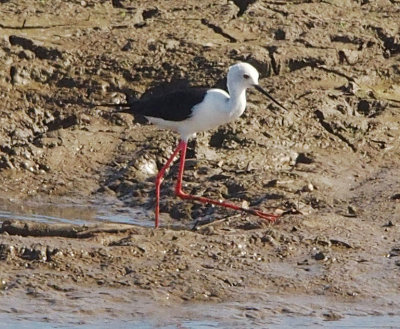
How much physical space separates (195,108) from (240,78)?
0.39 meters

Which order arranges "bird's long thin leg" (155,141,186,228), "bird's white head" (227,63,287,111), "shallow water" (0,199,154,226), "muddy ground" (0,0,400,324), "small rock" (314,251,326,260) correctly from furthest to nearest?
"bird's white head" (227,63,287,111), "shallow water" (0,199,154,226), "bird's long thin leg" (155,141,186,228), "small rock" (314,251,326,260), "muddy ground" (0,0,400,324)

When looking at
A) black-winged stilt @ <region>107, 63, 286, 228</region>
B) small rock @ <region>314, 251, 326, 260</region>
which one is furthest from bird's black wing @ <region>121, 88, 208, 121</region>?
small rock @ <region>314, 251, 326, 260</region>

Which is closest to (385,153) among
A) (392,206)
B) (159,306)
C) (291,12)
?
(392,206)

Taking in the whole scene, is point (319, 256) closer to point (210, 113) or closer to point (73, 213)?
point (210, 113)

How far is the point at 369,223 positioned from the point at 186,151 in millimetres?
1856

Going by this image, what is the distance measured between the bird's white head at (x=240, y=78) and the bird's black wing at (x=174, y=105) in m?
0.19

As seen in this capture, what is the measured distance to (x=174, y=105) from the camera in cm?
851

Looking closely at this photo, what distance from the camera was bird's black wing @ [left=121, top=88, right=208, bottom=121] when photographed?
8.48 meters

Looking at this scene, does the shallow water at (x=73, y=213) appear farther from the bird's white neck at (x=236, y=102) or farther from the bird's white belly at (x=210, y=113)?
the bird's white neck at (x=236, y=102)

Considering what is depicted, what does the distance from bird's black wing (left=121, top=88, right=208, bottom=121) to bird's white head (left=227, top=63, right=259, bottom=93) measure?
0.64 feet

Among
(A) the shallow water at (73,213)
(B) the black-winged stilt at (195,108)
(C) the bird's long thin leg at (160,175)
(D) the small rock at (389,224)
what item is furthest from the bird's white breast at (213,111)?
(D) the small rock at (389,224)

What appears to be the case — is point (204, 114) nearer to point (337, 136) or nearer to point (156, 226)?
point (156, 226)

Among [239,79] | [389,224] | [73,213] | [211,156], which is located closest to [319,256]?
[389,224]

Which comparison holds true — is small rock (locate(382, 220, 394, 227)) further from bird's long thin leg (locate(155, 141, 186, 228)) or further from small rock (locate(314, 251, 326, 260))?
bird's long thin leg (locate(155, 141, 186, 228))
